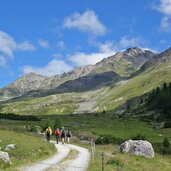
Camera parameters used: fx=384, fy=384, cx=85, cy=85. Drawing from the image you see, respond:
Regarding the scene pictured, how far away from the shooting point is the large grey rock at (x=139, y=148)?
168ft

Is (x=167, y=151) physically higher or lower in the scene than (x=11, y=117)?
lower

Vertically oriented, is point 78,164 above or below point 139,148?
below

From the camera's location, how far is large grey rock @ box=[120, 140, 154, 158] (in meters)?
51.2

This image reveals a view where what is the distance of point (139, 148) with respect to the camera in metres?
51.6

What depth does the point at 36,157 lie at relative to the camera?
39562mm

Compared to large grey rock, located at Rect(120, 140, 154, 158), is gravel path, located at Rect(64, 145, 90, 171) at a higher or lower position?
lower

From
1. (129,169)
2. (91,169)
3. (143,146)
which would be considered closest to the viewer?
(91,169)

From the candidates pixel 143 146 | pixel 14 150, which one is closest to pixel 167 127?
pixel 143 146

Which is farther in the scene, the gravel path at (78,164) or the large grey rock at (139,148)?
the large grey rock at (139,148)

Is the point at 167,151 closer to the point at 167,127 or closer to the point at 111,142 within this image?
the point at 111,142

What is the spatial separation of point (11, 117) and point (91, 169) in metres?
144

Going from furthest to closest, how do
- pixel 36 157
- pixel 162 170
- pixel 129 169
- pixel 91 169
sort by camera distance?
pixel 36 157
pixel 162 170
pixel 129 169
pixel 91 169

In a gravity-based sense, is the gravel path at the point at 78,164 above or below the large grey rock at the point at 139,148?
below

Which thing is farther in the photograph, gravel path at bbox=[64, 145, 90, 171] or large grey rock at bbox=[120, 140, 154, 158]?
large grey rock at bbox=[120, 140, 154, 158]
